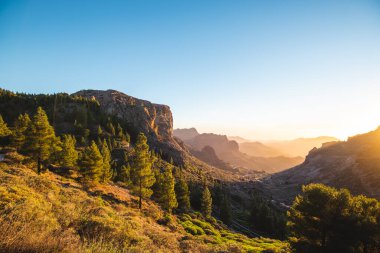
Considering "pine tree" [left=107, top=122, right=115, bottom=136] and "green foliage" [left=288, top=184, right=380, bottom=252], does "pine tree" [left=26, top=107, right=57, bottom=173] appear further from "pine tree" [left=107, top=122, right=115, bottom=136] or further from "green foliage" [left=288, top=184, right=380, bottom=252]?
"pine tree" [left=107, top=122, right=115, bottom=136]

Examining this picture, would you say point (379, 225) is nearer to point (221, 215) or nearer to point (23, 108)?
point (221, 215)

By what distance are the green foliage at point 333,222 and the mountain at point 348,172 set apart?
424 ft

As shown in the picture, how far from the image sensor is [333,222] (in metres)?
20.7

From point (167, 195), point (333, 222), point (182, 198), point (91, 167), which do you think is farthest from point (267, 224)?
point (91, 167)

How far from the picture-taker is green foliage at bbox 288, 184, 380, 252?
63.7 feet

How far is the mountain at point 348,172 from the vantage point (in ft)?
443

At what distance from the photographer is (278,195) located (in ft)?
512

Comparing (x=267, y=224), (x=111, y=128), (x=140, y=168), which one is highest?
(x=111, y=128)

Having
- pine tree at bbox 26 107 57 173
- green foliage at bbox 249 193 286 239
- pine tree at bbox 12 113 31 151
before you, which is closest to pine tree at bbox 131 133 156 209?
pine tree at bbox 26 107 57 173

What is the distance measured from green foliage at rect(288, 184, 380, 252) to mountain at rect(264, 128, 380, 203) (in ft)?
424

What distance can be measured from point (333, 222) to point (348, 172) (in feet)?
546

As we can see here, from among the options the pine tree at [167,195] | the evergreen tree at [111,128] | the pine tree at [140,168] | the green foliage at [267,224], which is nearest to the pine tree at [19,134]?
the pine tree at [140,168]

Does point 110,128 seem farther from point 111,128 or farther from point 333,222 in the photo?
point 333,222

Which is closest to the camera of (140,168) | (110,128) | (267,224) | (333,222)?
(333,222)
